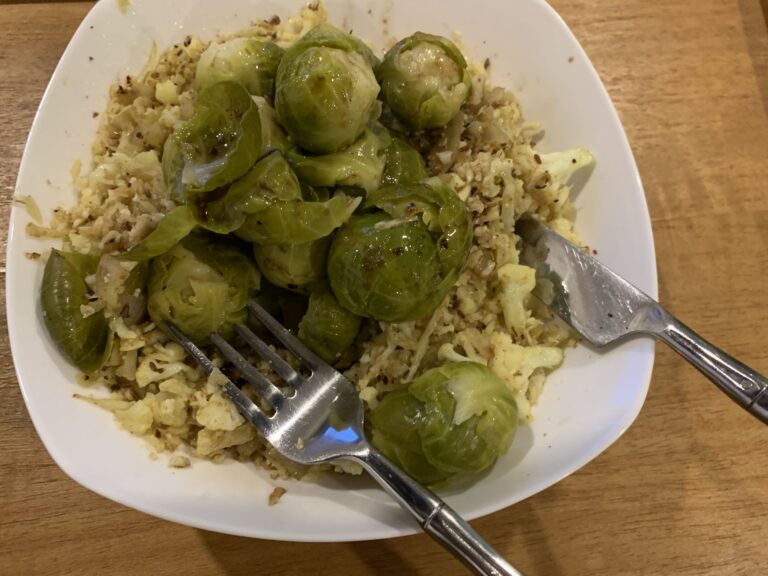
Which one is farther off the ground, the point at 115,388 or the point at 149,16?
the point at 149,16

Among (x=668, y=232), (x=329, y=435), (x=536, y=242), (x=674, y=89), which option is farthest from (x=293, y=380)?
(x=674, y=89)

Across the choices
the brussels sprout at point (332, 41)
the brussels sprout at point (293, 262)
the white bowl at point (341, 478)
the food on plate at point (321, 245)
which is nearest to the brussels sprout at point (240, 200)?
the food on plate at point (321, 245)

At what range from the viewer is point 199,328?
5.04ft

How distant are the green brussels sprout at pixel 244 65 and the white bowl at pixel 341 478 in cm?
29

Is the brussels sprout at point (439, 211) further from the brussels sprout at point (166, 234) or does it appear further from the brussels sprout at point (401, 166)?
the brussels sprout at point (166, 234)

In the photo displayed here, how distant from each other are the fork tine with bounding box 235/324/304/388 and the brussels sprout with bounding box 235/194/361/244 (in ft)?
0.87

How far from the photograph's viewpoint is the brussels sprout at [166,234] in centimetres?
140

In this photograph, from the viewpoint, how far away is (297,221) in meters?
1.40

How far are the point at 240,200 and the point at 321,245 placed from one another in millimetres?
233

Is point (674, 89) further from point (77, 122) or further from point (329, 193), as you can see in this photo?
point (77, 122)

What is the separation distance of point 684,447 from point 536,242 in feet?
2.44

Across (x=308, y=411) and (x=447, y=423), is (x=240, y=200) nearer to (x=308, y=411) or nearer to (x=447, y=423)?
(x=308, y=411)

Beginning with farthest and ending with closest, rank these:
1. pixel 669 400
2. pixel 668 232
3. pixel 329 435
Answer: pixel 668 232 < pixel 669 400 < pixel 329 435

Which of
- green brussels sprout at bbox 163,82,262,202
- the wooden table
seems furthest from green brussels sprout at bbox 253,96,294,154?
the wooden table
